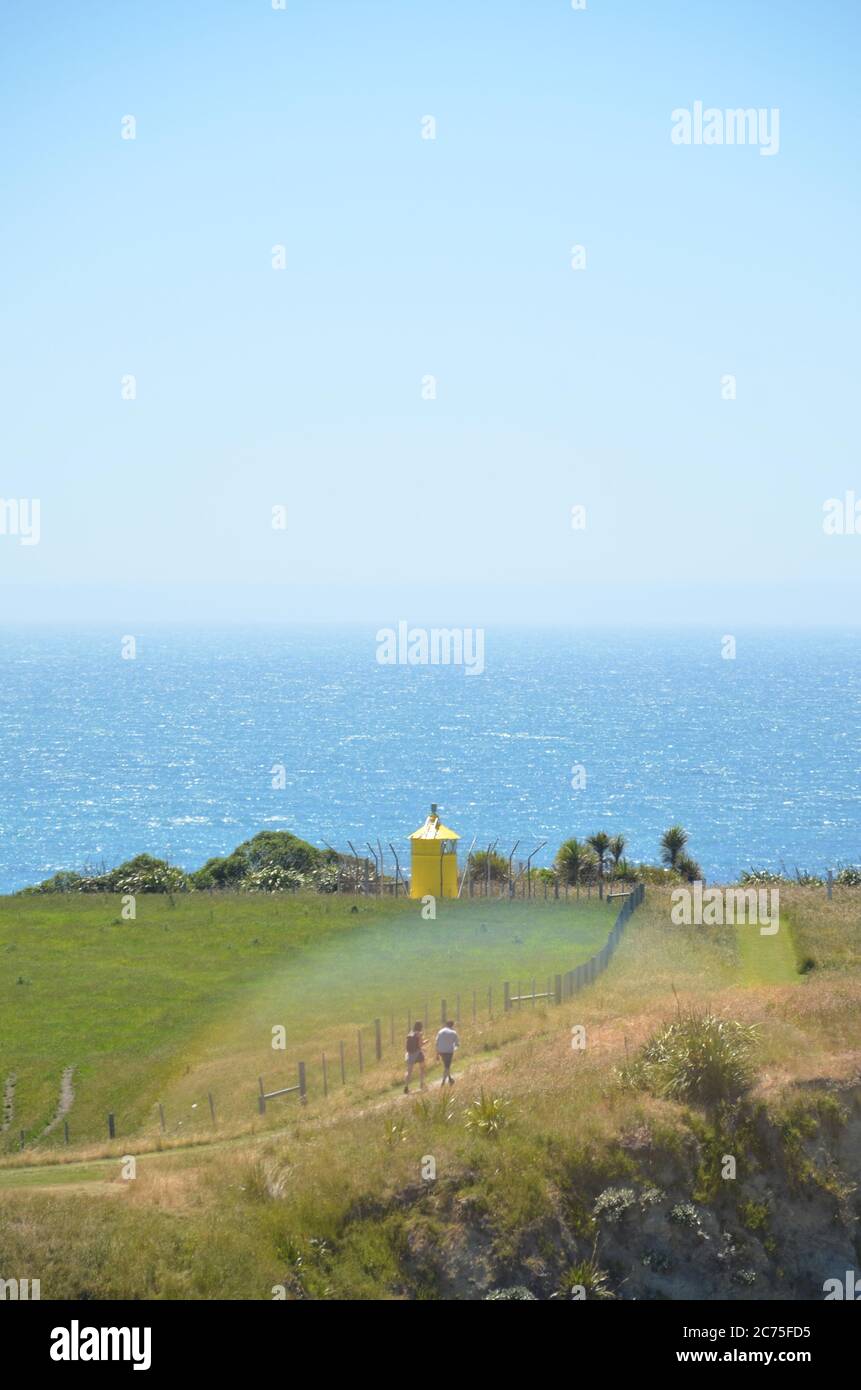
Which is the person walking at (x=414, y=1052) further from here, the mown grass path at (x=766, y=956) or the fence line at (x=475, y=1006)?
the mown grass path at (x=766, y=956)

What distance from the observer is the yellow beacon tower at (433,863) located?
77.6m

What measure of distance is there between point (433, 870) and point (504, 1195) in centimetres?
4318

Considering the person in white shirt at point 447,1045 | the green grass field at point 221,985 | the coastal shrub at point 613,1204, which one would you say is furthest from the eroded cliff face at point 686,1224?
the green grass field at point 221,985

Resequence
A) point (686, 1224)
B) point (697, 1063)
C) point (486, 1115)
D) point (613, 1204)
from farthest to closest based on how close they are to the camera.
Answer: point (697, 1063)
point (486, 1115)
point (686, 1224)
point (613, 1204)

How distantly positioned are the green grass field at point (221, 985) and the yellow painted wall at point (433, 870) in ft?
8.32

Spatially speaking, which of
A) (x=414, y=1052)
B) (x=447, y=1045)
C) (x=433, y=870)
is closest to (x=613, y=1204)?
(x=447, y=1045)

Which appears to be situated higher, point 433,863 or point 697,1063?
point 433,863

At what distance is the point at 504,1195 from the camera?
34875 mm

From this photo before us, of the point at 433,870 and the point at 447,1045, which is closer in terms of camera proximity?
the point at 447,1045

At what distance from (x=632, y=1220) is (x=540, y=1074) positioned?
225 inches

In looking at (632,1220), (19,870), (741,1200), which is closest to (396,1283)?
(632,1220)

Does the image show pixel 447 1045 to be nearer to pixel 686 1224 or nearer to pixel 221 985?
pixel 686 1224

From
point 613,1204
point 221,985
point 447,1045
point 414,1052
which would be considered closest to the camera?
point 613,1204
